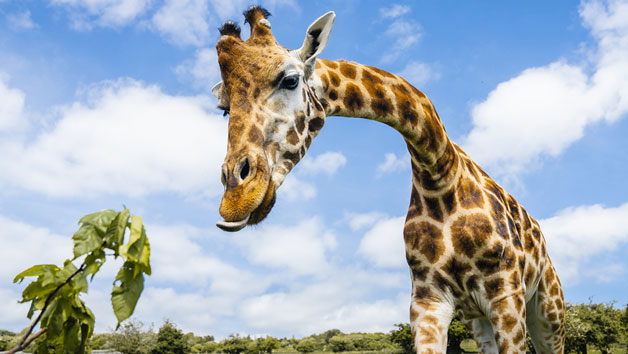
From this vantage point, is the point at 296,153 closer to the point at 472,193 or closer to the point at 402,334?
the point at 472,193

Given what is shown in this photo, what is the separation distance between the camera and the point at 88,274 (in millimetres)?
2213

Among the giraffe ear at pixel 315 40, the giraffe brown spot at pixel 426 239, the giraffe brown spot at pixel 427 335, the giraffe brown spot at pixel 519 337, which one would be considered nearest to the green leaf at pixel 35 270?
the giraffe ear at pixel 315 40

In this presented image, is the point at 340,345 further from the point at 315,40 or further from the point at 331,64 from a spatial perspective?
the point at 315,40

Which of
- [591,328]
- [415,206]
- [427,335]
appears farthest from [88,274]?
[591,328]

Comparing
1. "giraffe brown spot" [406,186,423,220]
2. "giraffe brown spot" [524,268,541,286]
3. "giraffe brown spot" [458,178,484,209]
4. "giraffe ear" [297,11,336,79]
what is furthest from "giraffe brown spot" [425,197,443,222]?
"giraffe ear" [297,11,336,79]

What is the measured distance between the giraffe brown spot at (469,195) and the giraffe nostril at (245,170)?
2.86m

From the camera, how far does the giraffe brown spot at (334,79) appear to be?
198 inches

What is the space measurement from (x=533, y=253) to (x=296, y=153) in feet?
12.7

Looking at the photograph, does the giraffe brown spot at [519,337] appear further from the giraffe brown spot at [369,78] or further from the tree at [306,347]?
the tree at [306,347]

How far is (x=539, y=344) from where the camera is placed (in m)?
7.57

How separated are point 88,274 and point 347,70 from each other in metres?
3.68

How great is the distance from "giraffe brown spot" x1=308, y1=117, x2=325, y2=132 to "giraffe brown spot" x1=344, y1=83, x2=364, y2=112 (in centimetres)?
42

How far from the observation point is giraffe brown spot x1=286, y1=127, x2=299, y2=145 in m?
4.39

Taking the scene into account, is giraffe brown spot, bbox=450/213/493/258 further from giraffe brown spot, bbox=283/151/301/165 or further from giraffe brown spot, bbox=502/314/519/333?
giraffe brown spot, bbox=283/151/301/165
